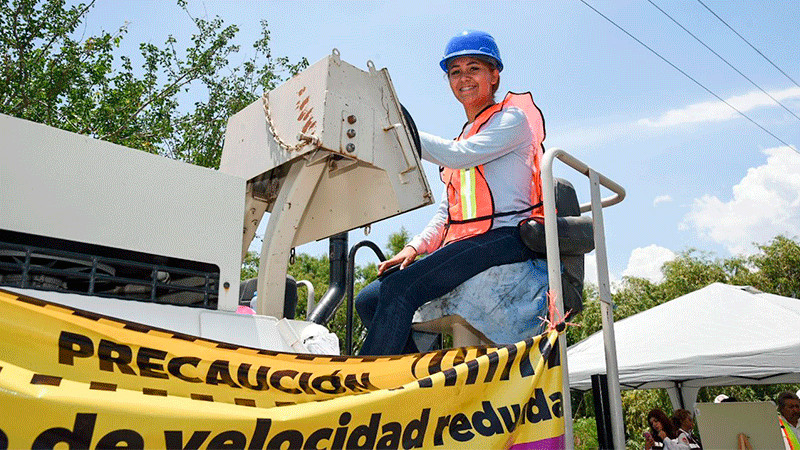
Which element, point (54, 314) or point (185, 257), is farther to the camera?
point (185, 257)

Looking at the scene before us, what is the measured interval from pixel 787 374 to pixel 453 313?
721cm

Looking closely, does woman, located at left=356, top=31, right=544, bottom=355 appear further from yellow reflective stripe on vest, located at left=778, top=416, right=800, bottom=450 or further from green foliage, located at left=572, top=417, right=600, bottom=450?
green foliage, located at left=572, top=417, right=600, bottom=450

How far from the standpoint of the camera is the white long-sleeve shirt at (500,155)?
2.65 meters

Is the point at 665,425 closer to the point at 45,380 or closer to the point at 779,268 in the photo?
the point at 45,380

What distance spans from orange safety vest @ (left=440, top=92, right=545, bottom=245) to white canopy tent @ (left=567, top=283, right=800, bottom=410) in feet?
18.2

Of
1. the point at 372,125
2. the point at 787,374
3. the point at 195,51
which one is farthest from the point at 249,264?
the point at 372,125

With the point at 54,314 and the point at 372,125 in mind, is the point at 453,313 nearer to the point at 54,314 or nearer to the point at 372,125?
the point at 372,125

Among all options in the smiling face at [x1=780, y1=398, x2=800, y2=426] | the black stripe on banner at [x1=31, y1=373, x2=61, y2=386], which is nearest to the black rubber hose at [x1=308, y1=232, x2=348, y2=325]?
the black stripe on banner at [x1=31, y1=373, x2=61, y2=386]

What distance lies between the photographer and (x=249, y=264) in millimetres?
14820

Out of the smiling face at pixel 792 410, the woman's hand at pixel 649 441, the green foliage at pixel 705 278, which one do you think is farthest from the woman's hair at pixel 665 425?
the green foliage at pixel 705 278

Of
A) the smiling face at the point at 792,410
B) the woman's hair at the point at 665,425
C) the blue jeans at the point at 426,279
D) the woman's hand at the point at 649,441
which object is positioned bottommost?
the woman's hand at the point at 649,441

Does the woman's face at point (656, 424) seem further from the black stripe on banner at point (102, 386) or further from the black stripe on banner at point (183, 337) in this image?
the black stripe on banner at point (102, 386)

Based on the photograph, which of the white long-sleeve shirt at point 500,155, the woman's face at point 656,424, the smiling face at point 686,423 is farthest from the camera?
the smiling face at point 686,423

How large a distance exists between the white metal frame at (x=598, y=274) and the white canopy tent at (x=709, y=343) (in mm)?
5716
